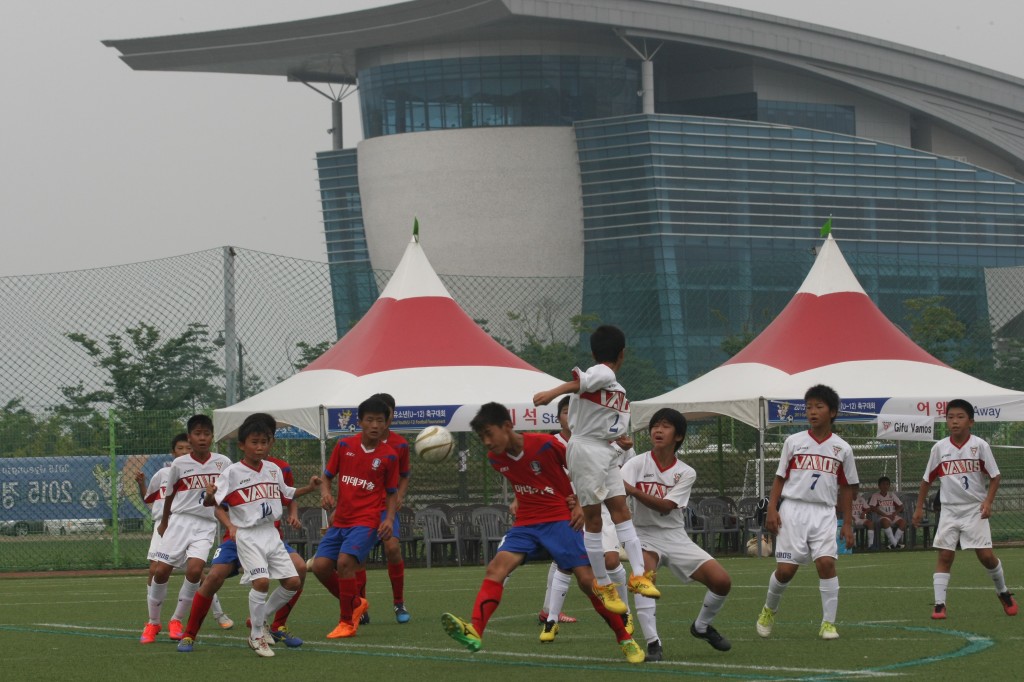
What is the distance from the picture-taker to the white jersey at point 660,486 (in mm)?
10227

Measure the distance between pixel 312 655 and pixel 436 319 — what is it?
42.6ft

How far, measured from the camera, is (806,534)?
1099 centimetres

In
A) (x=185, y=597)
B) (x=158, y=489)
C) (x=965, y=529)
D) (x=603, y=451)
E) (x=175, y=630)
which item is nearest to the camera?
(x=603, y=451)

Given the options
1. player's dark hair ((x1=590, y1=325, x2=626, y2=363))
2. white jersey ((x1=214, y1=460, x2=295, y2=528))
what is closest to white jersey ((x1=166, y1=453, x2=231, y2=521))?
white jersey ((x1=214, y1=460, x2=295, y2=528))

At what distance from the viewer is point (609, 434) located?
9.58 metres

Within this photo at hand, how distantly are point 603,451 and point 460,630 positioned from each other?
4.76ft

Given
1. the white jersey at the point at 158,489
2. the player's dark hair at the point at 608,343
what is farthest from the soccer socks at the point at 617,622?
the white jersey at the point at 158,489

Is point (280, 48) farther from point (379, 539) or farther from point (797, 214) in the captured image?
point (379, 539)

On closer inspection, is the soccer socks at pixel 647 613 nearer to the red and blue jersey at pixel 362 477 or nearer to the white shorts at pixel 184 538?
the red and blue jersey at pixel 362 477

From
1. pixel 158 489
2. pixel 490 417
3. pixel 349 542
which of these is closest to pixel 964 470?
pixel 349 542

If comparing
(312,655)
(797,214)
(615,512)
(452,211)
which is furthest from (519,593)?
(452,211)

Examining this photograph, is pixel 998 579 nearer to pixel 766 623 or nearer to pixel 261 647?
pixel 766 623

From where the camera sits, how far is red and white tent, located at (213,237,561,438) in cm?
2147

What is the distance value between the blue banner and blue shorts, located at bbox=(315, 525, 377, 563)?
11258 mm
